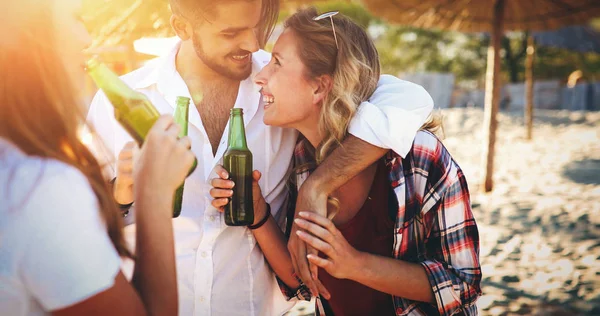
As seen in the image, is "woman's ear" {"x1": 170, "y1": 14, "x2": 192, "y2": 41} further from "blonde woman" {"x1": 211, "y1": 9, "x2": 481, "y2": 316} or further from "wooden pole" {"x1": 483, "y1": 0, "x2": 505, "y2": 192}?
"wooden pole" {"x1": 483, "y1": 0, "x2": 505, "y2": 192}

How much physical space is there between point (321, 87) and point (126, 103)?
0.90 meters

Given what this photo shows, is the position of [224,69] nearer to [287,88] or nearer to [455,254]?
[287,88]

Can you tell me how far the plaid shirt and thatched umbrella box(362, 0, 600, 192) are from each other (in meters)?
5.77

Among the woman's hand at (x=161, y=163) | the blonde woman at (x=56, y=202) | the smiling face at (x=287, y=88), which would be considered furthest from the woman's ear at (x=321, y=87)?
the blonde woman at (x=56, y=202)

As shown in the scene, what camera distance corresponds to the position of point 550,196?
6805 mm

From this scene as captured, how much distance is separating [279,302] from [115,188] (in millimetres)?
1031

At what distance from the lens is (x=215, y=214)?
212 cm

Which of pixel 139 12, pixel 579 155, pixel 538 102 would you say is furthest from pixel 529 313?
pixel 538 102

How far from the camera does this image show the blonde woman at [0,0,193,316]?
958 mm

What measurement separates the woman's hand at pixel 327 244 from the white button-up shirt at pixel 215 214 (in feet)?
1.35

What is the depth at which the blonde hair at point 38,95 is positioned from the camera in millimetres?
1030

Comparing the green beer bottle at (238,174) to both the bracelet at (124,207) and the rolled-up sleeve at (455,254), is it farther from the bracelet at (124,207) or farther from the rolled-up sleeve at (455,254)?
the rolled-up sleeve at (455,254)

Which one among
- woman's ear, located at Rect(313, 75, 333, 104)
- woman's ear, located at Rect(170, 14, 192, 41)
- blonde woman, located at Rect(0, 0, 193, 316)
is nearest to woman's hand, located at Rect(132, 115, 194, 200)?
blonde woman, located at Rect(0, 0, 193, 316)

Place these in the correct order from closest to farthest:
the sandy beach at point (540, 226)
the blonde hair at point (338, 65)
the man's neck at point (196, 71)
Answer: the blonde hair at point (338, 65) < the man's neck at point (196, 71) < the sandy beach at point (540, 226)
